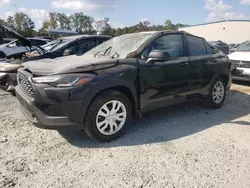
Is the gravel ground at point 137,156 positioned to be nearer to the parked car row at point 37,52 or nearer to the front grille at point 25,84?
the front grille at point 25,84

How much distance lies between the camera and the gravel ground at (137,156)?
258cm

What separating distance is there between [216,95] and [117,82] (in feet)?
9.11

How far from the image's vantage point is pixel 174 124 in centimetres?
420

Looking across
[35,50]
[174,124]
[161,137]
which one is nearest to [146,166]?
[161,137]

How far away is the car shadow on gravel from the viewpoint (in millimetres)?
3527

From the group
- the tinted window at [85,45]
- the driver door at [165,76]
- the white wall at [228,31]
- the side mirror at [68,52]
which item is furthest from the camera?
the white wall at [228,31]

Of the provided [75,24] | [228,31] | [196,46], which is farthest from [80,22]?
[196,46]

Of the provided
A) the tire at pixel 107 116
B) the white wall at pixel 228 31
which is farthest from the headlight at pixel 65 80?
the white wall at pixel 228 31

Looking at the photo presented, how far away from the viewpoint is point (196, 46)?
15.6 ft

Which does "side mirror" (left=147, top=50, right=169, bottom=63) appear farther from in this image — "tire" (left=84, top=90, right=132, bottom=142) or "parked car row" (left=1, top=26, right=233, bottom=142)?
"tire" (left=84, top=90, right=132, bottom=142)

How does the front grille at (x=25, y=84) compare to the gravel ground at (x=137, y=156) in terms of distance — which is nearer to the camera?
the gravel ground at (x=137, y=156)

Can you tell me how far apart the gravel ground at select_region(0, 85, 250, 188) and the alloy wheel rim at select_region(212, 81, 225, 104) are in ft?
2.45

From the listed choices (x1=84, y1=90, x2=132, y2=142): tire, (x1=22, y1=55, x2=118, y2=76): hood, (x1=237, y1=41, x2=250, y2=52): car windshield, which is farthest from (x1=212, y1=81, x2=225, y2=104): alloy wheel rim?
(x1=237, y1=41, x2=250, y2=52): car windshield

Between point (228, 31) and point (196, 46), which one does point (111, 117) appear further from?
point (228, 31)
